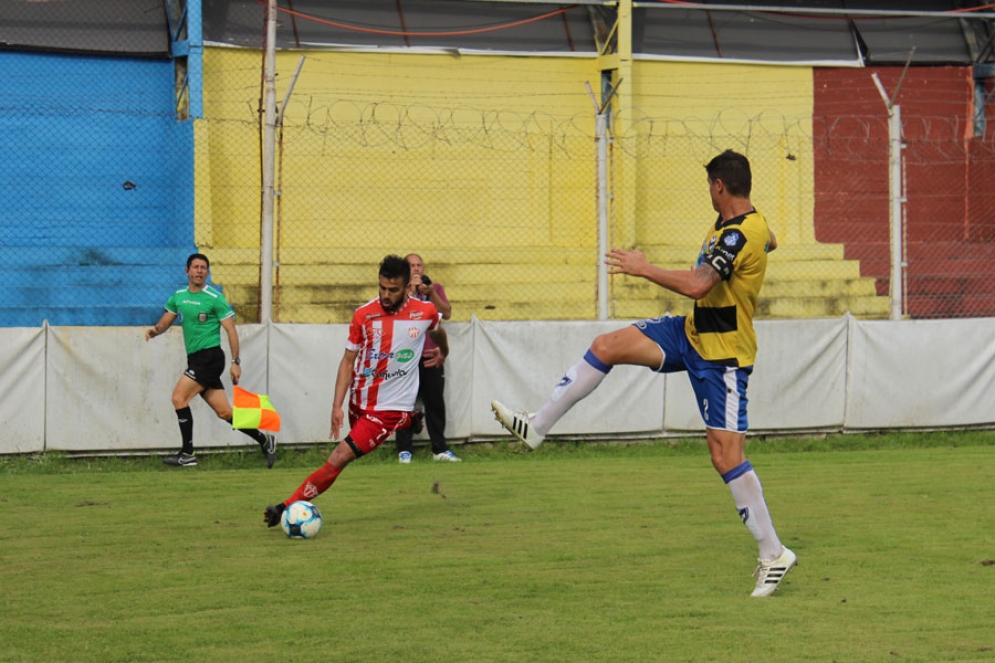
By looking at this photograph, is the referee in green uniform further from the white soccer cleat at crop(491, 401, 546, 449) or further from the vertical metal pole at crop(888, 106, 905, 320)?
the vertical metal pole at crop(888, 106, 905, 320)

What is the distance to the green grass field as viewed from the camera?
584cm

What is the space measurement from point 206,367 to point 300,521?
4.09 meters

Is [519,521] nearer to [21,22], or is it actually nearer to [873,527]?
[873,527]

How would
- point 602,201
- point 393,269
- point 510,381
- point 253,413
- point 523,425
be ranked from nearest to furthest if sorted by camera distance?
point 523,425 < point 393,269 < point 253,413 < point 510,381 < point 602,201

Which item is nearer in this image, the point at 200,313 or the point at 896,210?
the point at 200,313

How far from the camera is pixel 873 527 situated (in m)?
9.04

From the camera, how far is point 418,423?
12930 millimetres

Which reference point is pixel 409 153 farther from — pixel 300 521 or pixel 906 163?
pixel 300 521

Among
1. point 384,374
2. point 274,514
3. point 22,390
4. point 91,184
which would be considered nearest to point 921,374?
point 384,374

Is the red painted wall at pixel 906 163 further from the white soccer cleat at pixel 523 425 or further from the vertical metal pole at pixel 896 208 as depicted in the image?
the white soccer cleat at pixel 523 425

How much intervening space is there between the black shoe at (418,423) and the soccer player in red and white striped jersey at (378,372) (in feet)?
12.9

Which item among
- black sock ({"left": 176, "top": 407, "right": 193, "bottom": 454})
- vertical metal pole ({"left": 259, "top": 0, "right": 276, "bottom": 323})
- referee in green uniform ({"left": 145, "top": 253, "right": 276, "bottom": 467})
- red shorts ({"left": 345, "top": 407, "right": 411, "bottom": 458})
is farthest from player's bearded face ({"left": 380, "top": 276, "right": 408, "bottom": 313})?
vertical metal pole ({"left": 259, "top": 0, "right": 276, "bottom": 323})

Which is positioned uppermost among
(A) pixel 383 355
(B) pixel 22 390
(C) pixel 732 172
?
(C) pixel 732 172

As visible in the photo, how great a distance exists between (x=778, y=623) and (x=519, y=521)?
10.6ft
